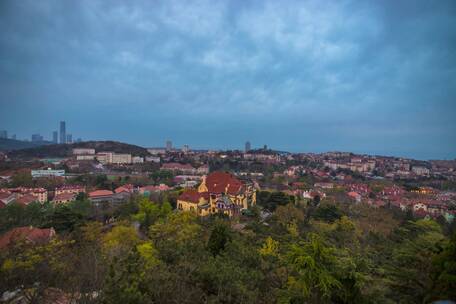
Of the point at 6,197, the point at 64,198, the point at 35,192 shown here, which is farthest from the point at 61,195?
the point at 6,197

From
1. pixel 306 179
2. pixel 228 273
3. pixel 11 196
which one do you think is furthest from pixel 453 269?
pixel 306 179

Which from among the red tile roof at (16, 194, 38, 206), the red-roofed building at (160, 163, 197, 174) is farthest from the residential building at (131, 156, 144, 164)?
the red tile roof at (16, 194, 38, 206)

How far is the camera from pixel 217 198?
77.3ft

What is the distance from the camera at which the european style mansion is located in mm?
22969

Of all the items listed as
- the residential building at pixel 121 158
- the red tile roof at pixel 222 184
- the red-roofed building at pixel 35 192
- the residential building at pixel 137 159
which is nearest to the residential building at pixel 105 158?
the residential building at pixel 121 158

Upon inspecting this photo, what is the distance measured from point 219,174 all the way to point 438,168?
245 ft

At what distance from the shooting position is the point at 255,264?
7309 millimetres

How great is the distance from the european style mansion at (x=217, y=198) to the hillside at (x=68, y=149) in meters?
60.5

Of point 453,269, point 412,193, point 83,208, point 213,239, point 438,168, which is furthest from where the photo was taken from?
point 438,168

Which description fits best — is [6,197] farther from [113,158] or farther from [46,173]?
[113,158]

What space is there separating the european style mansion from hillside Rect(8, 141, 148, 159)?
60.5 metres

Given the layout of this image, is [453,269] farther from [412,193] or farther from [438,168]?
[438,168]

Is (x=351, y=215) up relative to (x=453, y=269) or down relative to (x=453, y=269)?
down

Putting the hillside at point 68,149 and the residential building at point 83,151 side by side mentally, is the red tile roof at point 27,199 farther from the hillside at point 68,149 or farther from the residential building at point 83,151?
the residential building at point 83,151
